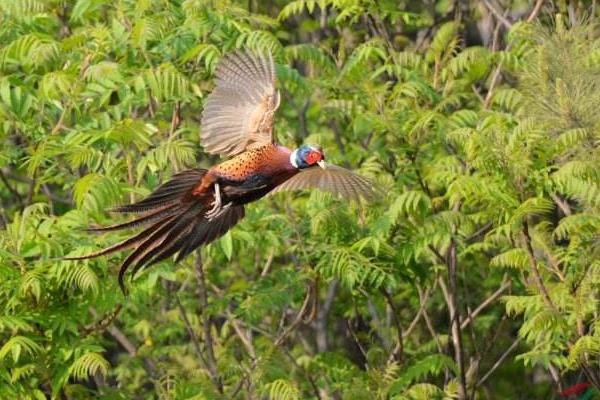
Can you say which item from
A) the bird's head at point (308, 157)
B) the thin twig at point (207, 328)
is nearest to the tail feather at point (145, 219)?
the bird's head at point (308, 157)

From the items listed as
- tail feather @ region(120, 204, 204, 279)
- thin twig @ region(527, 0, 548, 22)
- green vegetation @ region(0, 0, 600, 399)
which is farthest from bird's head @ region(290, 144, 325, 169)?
thin twig @ region(527, 0, 548, 22)

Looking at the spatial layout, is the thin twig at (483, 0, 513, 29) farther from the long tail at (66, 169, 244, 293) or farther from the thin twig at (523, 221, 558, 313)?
the long tail at (66, 169, 244, 293)

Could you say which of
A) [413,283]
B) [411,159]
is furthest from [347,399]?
[411,159]

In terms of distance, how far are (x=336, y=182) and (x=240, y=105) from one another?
575mm

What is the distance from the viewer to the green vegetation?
6.98 m

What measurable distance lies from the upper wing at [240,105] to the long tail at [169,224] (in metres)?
0.51

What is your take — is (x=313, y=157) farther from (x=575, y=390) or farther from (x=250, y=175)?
(x=575, y=390)

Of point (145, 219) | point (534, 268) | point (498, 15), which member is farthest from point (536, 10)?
point (145, 219)

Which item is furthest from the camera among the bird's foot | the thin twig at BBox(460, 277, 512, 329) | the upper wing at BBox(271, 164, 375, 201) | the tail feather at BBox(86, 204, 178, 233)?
the thin twig at BBox(460, 277, 512, 329)

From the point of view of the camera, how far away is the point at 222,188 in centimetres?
616

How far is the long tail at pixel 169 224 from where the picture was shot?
6051 mm

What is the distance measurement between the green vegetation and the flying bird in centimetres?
55

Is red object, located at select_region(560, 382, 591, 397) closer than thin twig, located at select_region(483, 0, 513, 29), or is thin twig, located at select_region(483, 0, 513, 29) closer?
red object, located at select_region(560, 382, 591, 397)

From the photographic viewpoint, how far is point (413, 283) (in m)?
8.03
